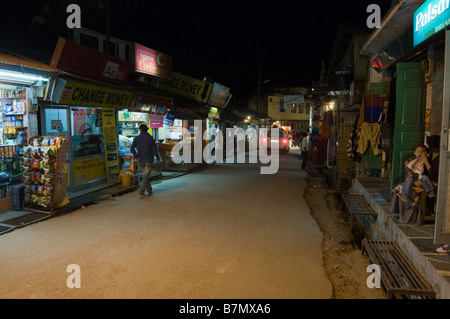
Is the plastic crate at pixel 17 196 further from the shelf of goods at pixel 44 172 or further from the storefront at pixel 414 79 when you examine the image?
the storefront at pixel 414 79

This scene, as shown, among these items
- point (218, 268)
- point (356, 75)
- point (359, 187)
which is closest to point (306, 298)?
point (218, 268)

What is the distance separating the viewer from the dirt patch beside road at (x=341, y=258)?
4293 millimetres

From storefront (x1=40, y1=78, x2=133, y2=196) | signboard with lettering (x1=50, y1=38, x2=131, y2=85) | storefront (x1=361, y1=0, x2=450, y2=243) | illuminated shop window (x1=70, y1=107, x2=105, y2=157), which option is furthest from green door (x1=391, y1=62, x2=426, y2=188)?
illuminated shop window (x1=70, y1=107, x2=105, y2=157)

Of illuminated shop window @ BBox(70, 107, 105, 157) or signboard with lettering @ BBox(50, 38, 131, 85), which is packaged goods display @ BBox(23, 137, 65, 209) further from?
illuminated shop window @ BBox(70, 107, 105, 157)

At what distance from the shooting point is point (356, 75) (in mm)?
14094

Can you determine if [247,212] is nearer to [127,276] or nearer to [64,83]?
[127,276]

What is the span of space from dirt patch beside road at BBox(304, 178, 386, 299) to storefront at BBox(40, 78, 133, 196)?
6929mm

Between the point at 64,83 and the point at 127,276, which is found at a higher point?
the point at 64,83

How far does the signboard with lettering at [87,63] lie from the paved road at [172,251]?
12.8 ft

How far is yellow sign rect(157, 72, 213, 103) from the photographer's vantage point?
16.5m

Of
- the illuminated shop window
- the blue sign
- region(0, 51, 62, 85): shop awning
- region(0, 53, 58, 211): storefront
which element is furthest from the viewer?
the illuminated shop window

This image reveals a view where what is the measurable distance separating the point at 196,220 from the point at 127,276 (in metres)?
2.98

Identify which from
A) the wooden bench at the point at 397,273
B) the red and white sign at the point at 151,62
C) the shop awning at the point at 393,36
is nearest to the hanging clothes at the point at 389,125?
the shop awning at the point at 393,36

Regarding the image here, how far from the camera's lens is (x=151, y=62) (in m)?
14.1
